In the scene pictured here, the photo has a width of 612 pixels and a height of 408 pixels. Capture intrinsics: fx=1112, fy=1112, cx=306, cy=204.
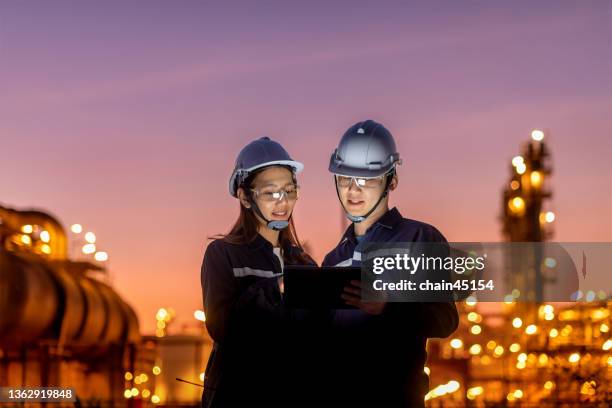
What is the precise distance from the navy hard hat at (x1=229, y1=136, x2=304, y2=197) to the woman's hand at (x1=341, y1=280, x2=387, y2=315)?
2.74ft

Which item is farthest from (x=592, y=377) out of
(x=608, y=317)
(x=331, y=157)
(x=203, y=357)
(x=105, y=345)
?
(x=203, y=357)

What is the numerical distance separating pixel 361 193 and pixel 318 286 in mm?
A: 614

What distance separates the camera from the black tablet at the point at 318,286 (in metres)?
5.12

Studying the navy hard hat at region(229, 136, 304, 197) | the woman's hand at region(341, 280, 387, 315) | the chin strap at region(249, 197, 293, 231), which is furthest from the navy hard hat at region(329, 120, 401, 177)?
the woman's hand at region(341, 280, 387, 315)

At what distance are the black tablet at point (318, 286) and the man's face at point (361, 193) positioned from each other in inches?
15.0

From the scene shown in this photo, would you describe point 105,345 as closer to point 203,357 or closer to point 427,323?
point 203,357

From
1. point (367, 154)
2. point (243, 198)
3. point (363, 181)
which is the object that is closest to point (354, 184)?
point (363, 181)

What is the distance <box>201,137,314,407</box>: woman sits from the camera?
17.4 feet

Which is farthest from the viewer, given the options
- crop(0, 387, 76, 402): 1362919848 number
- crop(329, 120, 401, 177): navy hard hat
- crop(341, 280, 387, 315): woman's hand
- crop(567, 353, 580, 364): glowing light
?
crop(567, 353, 580, 364): glowing light

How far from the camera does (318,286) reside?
5117 mm

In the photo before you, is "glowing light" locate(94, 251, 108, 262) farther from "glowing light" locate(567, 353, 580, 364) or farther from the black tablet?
the black tablet

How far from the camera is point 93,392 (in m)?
35.1

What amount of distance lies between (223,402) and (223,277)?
604mm

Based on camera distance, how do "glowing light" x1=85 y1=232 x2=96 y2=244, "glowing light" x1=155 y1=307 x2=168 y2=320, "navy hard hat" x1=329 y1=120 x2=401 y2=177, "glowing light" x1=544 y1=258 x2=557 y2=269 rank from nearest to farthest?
"navy hard hat" x1=329 y1=120 x2=401 y2=177 < "glowing light" x1=544 y1=258 x2=557 y2=269 < "glowing light" x1=85 y1=232 x2=96 y2=244 < "glowing light" x1=155 y1=307 x2=168 y2=320
